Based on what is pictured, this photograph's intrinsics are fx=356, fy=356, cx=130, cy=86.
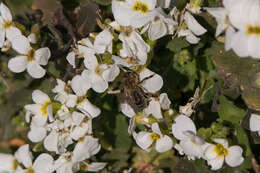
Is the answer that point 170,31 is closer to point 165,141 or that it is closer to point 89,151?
point 165,141

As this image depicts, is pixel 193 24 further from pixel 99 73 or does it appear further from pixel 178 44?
pixel 99 73

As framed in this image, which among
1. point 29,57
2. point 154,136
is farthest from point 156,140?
point 29,57

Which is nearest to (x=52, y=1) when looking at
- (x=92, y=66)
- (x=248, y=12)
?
(x=92, y=66)

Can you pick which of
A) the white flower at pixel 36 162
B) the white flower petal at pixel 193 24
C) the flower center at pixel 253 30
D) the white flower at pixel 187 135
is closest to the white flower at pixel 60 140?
the white flower at pixel 36 162

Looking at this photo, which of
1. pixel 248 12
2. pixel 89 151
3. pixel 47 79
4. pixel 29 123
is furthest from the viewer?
pixel 47 79

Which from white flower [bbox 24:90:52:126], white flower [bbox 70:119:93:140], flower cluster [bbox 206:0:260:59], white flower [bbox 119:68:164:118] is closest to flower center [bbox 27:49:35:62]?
white flower [bbox 24:90:52:126]

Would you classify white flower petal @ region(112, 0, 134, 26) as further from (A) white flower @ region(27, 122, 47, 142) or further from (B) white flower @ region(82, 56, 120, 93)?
(A) white flower @ region(27, 122, 47, 142)
